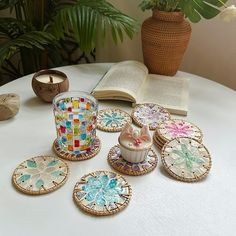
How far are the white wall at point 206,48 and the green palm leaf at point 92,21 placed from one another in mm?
346

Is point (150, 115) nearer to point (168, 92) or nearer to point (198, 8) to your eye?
point (168, 92)

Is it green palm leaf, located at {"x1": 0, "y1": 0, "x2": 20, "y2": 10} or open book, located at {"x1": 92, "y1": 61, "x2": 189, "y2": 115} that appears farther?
green palm leaf, located at {"x1": 0, "y1": 0, "x2": 20, "y2": 10}

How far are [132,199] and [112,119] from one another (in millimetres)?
275

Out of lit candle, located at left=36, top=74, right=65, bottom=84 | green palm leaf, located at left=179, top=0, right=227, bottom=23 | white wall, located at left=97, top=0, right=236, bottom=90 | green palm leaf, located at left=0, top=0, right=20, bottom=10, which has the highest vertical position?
green palm leaf, located at left=179, top=0, right=227, bottom=23

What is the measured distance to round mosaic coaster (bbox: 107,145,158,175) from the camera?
0.69 meters

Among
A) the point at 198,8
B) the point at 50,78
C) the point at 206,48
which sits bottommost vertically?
the point at 206,48

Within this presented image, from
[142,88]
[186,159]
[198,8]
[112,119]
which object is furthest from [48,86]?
[198,8]

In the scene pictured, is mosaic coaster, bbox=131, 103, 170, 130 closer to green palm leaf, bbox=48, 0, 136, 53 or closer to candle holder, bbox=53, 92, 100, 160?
candle holder, bbox=53, 92, 100, 160

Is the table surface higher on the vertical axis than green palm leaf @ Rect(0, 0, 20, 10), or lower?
lower

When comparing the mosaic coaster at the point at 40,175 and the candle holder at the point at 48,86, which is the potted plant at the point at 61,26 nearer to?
the candle holder at the point at 48,86

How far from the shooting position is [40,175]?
655mm

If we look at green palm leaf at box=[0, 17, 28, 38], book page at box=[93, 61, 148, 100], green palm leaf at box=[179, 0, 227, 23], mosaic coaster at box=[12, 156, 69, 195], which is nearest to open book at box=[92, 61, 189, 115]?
book page at box=[93, 61, 148, 100]

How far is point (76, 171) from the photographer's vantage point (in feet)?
2.26

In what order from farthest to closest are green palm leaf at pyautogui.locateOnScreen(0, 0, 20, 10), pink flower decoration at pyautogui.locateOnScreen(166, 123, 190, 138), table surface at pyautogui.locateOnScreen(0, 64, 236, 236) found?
1. green palm leaf at pyautogui.locateOnScreen(0, 0, 20, 10)
2. pink flower decoration at pyautogui.locateOnScreen(166, 123, 190, 138)
3. table surface at pyautogui.locateOnScreen(0, 64, 236, 236)
